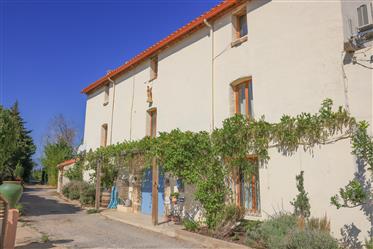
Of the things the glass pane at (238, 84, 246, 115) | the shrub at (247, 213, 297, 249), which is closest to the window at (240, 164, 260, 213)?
the shrub at (247, 213, 297, 249)

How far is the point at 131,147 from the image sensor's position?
1366 cm

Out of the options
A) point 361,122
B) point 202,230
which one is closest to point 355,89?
point 361,122

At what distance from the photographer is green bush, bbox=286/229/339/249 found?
6.05 meters

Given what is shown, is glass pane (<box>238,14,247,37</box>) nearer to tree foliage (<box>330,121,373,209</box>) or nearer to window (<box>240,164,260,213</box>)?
window (<box>240,164,260,213</box>)

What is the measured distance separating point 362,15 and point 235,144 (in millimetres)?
4444

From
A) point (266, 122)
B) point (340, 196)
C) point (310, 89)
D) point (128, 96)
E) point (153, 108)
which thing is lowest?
point (340, 196)

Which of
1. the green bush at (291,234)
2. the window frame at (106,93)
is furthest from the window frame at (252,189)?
the window frame at (106,93)

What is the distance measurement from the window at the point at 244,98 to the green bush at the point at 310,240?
4.05 meters

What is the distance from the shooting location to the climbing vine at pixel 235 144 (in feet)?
23.8

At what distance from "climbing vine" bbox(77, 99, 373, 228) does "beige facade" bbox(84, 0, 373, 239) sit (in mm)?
250

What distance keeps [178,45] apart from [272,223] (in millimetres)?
8153

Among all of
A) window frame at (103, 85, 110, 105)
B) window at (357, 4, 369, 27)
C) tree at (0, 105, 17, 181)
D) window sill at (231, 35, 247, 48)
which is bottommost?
tree at (0, 105, 17, 181)

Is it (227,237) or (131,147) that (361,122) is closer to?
(227,237)

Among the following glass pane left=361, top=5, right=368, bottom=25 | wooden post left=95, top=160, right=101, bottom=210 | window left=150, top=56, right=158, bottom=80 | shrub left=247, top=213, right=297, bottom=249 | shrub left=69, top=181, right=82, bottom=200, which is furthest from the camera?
shrub left=69, top=181, right=82, bottom=200
